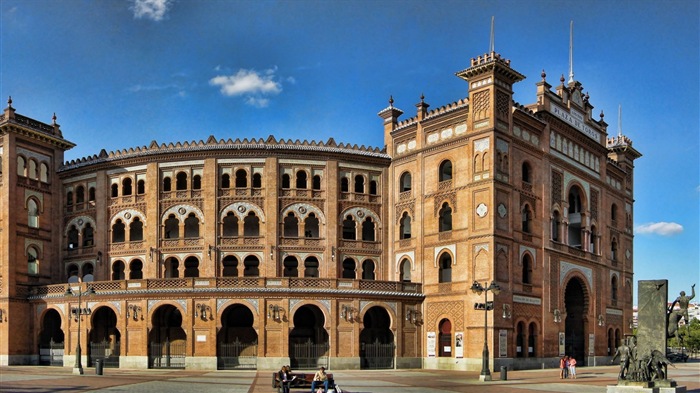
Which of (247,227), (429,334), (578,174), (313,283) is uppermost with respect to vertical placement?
(578,174)

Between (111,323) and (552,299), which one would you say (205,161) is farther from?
(552,299)

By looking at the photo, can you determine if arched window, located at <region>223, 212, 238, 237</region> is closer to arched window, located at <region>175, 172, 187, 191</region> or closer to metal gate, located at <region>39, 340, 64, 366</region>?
arched window, located at <region>175, 172, 187, 191</region>

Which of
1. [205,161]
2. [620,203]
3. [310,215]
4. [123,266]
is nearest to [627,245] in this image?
[620,203]

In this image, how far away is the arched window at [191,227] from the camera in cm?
5518

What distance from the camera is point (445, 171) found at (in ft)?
176

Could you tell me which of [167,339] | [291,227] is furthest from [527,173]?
[167,339]

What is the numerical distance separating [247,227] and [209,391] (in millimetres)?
25141

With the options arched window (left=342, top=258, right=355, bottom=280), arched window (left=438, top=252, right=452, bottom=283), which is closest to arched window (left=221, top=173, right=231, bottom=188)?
arched window (left=342, top=258, right=355, bottom=280)

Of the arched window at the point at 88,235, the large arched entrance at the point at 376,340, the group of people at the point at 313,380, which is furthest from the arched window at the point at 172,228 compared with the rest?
the group of people at the point at 313,380

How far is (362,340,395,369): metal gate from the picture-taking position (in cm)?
Result: 4972

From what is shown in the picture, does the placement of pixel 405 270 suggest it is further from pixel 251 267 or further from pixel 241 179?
pixel 241 179

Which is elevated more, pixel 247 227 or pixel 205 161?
pixel 205 161

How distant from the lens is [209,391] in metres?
30.6

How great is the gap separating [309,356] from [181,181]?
1605cm
